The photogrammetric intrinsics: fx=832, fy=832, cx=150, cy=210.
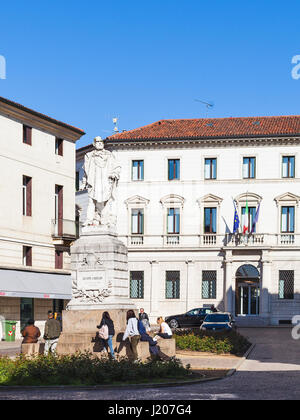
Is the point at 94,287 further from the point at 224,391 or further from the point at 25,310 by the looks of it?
the point at 25,310

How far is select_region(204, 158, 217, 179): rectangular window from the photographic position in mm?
65750

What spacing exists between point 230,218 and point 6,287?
24810 mm

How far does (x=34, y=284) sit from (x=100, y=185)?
72.5ft

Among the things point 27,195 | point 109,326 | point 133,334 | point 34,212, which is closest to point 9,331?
point 34,212

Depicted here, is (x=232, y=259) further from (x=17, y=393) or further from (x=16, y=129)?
(x=17, y=393)

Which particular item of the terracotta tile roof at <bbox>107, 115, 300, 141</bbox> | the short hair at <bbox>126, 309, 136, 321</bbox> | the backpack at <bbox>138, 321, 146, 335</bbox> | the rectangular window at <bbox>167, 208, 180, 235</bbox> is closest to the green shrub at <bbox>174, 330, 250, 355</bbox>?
the backpack at <bbox>138, 321, 146, 335</bbox>

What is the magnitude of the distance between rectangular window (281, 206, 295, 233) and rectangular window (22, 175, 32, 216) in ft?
75.1

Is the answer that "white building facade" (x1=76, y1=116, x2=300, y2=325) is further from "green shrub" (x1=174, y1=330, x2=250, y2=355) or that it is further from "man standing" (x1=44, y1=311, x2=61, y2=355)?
"man standing" (x1=44, y1=311, x2=61, y2=355)

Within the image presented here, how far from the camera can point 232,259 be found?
63.8 meters

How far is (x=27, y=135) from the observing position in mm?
49281

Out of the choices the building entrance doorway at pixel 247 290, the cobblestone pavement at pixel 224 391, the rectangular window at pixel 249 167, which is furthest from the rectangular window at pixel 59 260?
the cobblestone pavement at pixel 224 391

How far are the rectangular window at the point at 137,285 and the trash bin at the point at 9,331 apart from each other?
857 inches

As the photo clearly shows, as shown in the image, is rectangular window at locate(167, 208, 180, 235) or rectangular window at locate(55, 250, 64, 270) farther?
rectangular window at locate(167, 208, 180, 235)

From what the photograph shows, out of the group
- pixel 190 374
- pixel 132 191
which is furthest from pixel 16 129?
pixel 190 374
